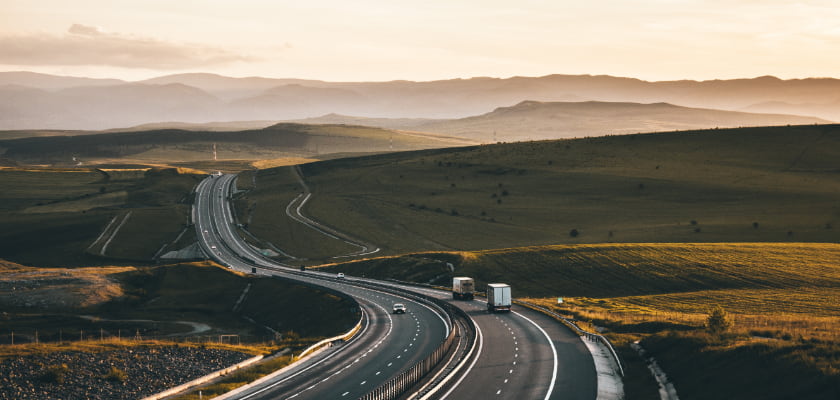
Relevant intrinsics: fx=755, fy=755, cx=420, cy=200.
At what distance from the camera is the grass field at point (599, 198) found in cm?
13288

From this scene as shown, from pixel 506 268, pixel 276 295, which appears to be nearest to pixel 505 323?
pixel 506 268

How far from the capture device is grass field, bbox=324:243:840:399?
38031 millimetres

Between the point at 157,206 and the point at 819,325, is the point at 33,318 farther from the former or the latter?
the point at 157,206

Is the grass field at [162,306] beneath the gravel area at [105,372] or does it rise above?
beneath

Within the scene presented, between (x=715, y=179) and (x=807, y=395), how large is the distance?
140 m

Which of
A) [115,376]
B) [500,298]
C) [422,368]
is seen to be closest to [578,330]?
[500,298]

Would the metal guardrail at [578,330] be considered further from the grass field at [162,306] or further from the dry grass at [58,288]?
the dry grass at [58,288]

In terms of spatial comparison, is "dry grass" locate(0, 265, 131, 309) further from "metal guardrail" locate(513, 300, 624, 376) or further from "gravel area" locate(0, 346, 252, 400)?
"metal guardrail" locate(513, 300, 624, 376)

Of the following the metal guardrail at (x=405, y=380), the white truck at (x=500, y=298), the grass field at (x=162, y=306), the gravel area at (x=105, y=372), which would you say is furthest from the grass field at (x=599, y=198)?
the metal guardrail at (x=405, y=380)

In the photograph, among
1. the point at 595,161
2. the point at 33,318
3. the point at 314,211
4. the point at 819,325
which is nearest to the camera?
the point at 819,325

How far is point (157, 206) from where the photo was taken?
572ft

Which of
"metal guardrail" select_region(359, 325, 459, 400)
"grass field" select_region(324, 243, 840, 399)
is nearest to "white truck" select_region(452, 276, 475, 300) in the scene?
"grass field" select_region(324, 243, 840, 399)

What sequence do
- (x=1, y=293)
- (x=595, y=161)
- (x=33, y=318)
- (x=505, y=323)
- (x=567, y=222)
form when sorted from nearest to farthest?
(x=505, y=323)
(x=33, y=318)
(x=1, y=293)
(x=567, y=222)
(x=595, y=161)

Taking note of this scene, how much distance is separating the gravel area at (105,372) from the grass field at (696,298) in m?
30.2
